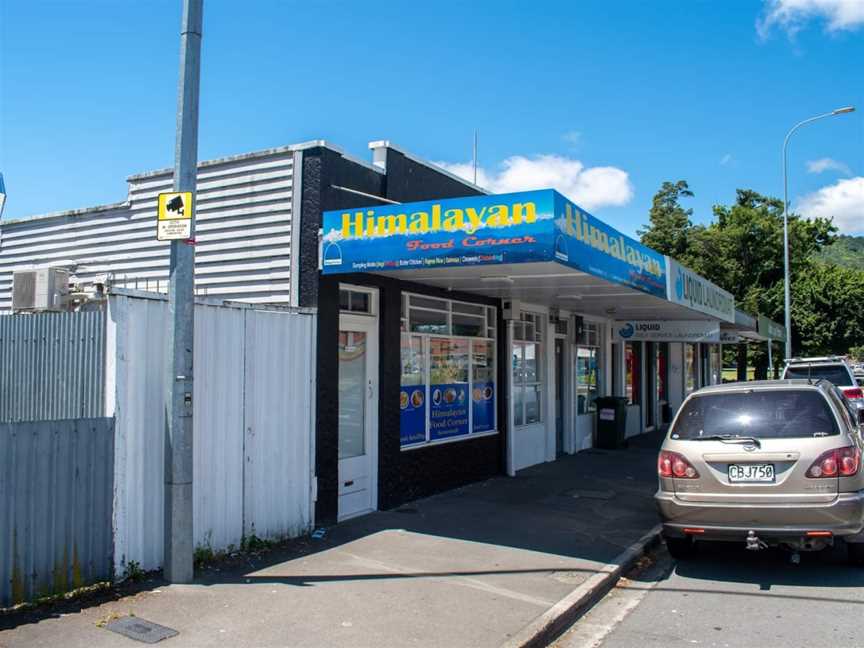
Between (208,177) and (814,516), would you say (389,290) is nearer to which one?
(208,177)

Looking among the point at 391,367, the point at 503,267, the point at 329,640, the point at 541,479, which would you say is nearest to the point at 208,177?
the point at 391,367

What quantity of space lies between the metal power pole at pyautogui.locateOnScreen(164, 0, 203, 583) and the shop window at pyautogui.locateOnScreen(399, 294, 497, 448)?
383 centimetres

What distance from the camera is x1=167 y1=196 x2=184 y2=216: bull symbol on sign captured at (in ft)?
18.9

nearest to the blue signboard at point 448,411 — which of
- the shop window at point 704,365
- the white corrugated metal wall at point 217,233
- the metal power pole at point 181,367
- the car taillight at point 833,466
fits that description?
the white corrugated metal wall at point 217,233

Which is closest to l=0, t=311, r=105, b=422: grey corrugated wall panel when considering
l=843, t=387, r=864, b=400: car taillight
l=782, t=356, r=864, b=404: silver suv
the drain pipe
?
the drain pipe

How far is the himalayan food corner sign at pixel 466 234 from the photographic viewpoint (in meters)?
6.87

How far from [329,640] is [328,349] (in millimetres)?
3705

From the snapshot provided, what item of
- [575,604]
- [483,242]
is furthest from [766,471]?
[483,242]

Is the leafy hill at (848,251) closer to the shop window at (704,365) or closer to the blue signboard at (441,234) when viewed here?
the shop window at (704,365)

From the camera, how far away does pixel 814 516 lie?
6.11 meters

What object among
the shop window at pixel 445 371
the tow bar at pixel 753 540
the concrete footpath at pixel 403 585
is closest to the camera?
the concrete footpath at pixel 403 585

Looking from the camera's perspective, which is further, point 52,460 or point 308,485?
point 308,485

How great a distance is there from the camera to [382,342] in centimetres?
891

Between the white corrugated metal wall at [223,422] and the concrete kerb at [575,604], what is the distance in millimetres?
3026
